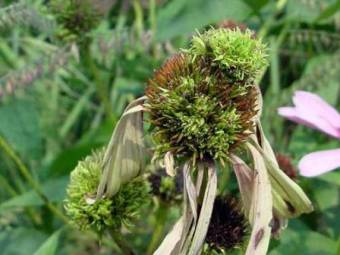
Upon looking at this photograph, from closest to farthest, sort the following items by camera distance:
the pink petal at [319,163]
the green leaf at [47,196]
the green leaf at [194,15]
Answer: the pink petal at [319,163], the green leaf at [47,196], the green leaf at [194,15]

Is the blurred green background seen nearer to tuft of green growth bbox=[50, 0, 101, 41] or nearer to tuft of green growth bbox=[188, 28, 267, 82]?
tuft of green growth bbox=[50, 0, 101, 41]

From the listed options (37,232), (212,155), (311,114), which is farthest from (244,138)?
(37,232)

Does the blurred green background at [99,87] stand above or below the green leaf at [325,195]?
above

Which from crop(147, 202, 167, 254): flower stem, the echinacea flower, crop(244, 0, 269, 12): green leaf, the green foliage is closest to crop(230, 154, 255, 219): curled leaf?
the echinacea flower

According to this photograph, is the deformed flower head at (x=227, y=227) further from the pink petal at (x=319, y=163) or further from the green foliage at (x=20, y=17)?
the green foliage at (x=20, y=17)

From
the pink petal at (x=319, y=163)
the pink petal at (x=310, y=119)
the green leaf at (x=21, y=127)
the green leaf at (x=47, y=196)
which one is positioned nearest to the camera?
the pink petal at (x=319, y=163)

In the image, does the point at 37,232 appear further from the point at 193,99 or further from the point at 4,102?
the point at 193,99

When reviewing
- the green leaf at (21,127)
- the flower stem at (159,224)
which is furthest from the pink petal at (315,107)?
the green leaf at (21,127)
